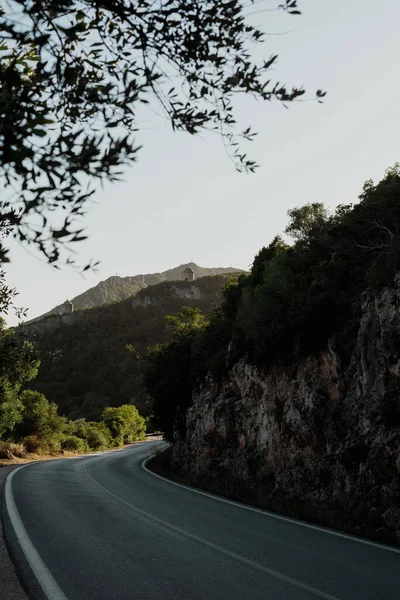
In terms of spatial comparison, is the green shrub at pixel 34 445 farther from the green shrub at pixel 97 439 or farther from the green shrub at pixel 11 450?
the green shrub at pixel 97 439

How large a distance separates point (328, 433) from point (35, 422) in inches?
1148

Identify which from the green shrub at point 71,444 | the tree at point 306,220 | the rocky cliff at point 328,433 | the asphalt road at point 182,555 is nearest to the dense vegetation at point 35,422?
the green shrub at point 71,444

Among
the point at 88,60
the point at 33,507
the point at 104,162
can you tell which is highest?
the point at 88,60

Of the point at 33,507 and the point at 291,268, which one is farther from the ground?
the point at 291,268

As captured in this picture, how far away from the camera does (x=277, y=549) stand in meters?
8.39

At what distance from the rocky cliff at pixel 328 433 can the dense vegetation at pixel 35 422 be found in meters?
7.91

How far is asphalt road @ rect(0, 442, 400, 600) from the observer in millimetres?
6004

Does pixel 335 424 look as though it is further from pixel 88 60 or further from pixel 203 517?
pixel 88 60

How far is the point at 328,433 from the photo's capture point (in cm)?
1505

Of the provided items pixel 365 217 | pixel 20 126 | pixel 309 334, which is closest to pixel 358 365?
pixel 309 334

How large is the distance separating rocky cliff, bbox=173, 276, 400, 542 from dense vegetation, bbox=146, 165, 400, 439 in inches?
26.6

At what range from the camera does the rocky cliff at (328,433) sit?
12.1 metres

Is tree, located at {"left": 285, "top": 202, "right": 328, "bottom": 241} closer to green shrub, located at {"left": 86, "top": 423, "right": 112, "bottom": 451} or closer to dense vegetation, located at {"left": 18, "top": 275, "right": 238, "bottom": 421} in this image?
green shrub, located at {"left": 86, "top": 423, "right": 112, "bottom": 451}

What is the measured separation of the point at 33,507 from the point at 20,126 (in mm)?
11034
